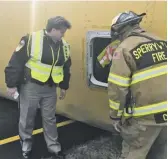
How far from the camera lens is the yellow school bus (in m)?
3.57

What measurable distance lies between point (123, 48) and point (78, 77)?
1.54m

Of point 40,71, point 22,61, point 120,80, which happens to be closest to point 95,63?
point 40,71

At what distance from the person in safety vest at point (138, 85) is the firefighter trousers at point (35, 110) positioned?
1.15 meters

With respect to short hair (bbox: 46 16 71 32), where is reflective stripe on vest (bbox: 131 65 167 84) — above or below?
below

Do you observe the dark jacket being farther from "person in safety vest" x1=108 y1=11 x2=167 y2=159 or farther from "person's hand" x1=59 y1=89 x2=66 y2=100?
"person in safety vest" x1=108 y1=11 x2=167 y2=159

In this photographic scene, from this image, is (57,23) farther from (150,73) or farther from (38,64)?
(150,73)

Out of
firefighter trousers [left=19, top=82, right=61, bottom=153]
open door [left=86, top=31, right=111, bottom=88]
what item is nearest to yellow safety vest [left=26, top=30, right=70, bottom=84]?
firefighter trousers [left=19, top=82, right=61, bottom=153]

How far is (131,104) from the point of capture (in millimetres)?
3014

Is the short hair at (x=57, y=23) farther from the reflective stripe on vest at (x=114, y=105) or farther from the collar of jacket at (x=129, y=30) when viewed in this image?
the reflective stripe on vest at (x=114, y=105)

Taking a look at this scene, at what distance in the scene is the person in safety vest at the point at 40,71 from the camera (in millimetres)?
3818

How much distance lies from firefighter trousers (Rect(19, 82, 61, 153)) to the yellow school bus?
449 mm

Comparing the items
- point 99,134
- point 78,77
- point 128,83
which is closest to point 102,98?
point 78,77

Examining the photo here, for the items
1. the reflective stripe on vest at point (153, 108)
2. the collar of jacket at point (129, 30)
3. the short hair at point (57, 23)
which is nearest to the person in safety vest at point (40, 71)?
the short hair at point (57, 23)

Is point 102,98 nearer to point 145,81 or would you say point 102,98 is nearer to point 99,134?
point 99,134
